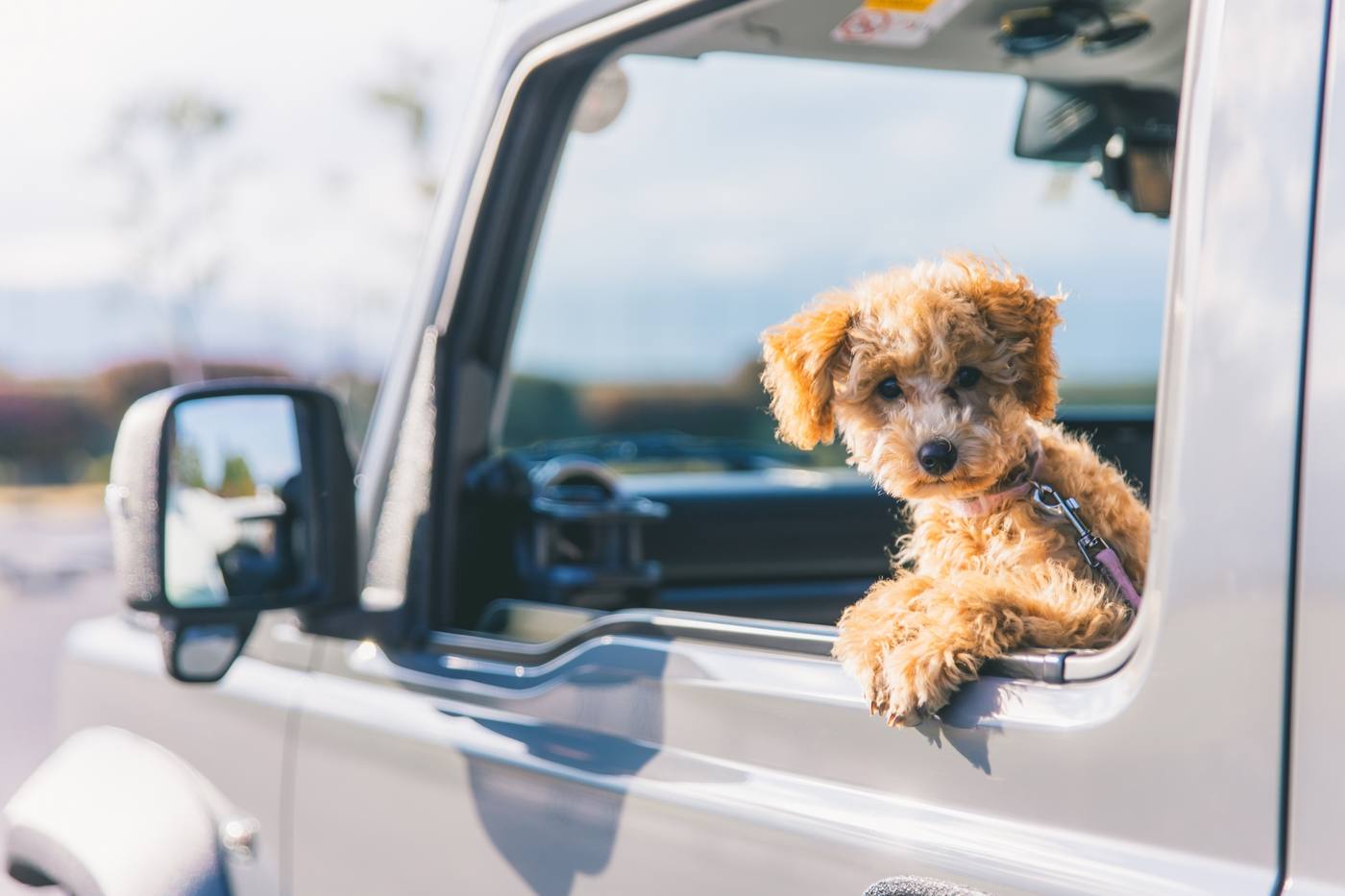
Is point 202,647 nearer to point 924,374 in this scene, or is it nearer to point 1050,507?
point 924,374

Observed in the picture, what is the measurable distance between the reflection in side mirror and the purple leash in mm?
1368

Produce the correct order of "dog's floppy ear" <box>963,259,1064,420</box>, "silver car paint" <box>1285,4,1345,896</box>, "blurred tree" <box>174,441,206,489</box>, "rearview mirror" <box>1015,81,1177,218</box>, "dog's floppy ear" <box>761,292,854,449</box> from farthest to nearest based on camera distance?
1. "rearview mirror" <box>1015,81,1177,218</box>
2. "blurred tree" <box>174,441,206,489</box>
3. "dog's floppy ear" <box>761,292,854,449</box>
4. "dog's floppy ear" <box>963,259,1064,420</box>
5. "silver car paint" <box>1285,4,1345,896</box>

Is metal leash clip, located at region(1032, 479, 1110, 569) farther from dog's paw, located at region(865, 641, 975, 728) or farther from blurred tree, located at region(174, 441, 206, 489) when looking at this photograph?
blurred tree, located at region(174, 441, 206, 489)

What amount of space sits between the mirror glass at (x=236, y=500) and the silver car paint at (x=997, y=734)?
340mm

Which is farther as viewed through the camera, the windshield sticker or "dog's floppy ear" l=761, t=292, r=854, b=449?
the windshield sticker

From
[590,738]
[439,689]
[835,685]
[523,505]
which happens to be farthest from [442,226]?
[835,685]

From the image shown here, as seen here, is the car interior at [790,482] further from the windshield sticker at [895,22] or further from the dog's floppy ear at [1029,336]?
the dog's floppy ear at [1029,336]

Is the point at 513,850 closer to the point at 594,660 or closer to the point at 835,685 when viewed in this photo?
the point at 594,660

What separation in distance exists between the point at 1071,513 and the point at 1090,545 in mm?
51

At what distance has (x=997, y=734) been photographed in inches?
53.9

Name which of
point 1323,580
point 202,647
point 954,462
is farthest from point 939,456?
point 202,647

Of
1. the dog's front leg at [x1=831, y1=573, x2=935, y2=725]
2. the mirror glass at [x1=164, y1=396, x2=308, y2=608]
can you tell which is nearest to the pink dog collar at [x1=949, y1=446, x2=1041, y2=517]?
the dog's front leg at [x1=831, y1=573, x2=935, y2=725]

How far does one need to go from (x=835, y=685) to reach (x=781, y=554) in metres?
2.15

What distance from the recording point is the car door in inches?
46.0
